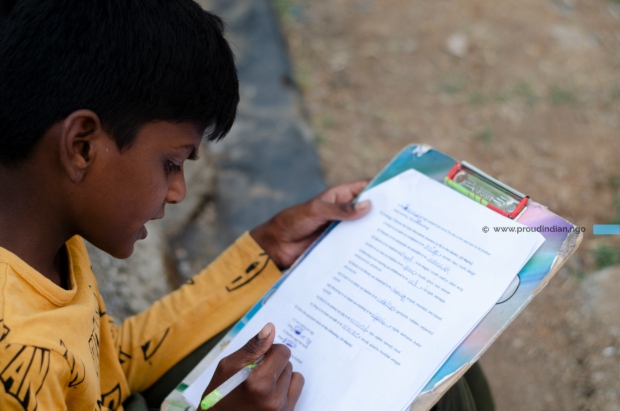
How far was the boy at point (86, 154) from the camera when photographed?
0.93m

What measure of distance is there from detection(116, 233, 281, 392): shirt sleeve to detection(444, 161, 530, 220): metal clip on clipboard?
1.59 feet

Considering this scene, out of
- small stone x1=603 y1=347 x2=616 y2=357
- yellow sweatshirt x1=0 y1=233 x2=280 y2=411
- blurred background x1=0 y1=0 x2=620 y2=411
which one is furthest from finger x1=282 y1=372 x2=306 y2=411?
small stone x1=603 y1=347 x2=616 y2=357

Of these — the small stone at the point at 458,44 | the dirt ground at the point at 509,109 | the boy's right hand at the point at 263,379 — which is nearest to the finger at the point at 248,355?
the boy's right hand at the point at 263,379

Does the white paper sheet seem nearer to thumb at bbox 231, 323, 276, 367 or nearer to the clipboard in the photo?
the clipboard

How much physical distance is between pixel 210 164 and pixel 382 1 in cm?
168

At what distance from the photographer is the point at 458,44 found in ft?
10.6

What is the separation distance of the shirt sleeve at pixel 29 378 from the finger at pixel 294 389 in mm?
384

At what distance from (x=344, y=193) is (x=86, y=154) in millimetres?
649

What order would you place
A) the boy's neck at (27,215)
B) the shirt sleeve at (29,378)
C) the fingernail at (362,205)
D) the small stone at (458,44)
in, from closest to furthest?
the shirt sleeve at (29,378) < the boy's neck at (27,215) < the fingernail at (362,205) < the small stone at (458,44)

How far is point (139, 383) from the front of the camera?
1.39 meters

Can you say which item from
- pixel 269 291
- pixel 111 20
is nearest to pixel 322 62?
pixel 269 291

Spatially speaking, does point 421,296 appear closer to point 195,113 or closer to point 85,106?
point 195,113

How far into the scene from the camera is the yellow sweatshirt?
88 centimetres

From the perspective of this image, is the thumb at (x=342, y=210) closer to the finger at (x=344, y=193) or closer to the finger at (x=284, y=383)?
the finger at (x=344, y=193)
